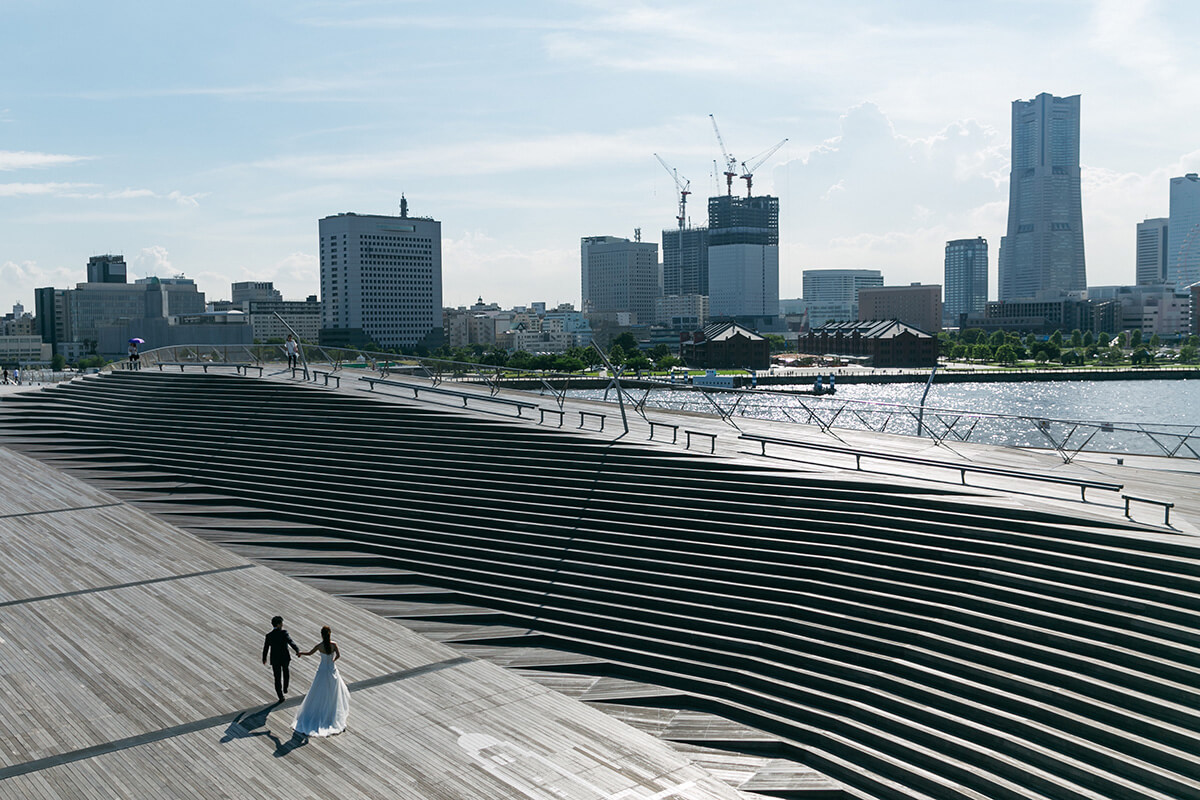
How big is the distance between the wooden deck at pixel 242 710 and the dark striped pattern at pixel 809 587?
209cm

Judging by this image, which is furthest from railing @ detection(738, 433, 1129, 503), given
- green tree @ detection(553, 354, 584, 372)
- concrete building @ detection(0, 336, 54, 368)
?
concrete building @ detection(0, 336, 54, 368)

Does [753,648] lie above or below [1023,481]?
below

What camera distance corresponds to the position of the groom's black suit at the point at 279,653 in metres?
14.5

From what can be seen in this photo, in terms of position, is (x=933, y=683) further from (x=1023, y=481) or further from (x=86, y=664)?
(x=86, y=664)

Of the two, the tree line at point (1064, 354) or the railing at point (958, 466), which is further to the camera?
the tree line at point (1064, 354)

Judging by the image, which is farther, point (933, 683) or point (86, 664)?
point (86, 664)

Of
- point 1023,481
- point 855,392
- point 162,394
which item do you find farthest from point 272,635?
point 855,392

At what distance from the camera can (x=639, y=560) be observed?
18.6 m

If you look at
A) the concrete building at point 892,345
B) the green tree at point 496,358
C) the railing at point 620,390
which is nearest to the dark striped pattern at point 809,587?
the railing at point 620,390

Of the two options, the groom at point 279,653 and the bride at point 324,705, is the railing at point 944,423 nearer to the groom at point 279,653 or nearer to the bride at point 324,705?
the groom at point 279,653

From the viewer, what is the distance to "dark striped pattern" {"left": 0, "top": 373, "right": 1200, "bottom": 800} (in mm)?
12477

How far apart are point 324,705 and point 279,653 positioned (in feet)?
4.39

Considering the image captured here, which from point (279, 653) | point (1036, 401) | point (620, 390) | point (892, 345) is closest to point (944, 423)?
point (620, 390)

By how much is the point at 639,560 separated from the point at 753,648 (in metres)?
3.54
